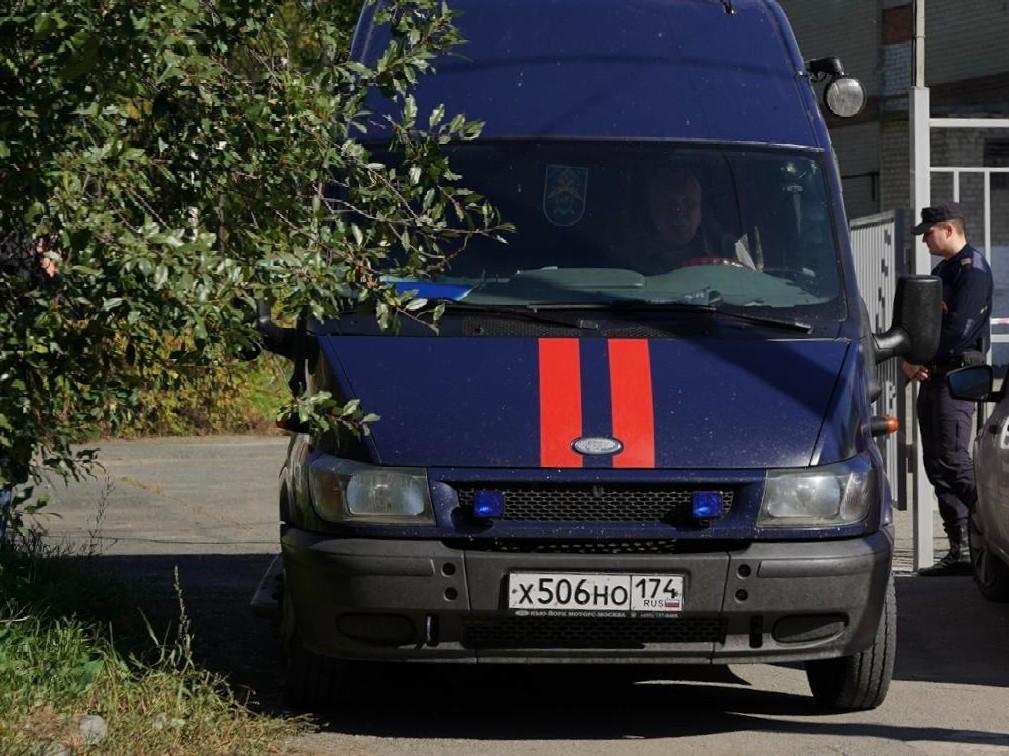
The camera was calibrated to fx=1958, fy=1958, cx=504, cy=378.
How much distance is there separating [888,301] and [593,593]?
15.6ft

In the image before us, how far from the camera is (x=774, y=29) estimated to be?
7.84 meters

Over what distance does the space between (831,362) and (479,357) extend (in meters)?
1.16

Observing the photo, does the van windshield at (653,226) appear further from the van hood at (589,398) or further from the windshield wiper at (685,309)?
the van hood at (589,398)

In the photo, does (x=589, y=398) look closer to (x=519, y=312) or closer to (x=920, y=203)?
(x=519, y=312)

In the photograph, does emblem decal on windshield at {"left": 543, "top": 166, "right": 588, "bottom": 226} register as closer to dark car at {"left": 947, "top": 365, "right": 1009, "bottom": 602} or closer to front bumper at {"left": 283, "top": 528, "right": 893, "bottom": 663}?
front bumper at {"left": 283, "top": 528, "right": 893, "bottom": 663}

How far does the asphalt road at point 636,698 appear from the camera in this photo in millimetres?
6199

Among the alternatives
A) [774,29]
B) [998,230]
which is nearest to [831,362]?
[774,29]

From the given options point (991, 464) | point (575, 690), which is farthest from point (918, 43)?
point (575, 690)

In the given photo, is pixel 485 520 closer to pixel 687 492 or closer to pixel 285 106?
pixel 687 492

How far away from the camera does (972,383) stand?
8.27 m

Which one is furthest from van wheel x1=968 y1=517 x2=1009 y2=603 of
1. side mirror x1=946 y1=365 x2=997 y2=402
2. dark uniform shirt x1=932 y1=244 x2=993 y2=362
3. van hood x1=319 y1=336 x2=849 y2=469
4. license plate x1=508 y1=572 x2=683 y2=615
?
license plate x1=508 y1=572 x2=683 y2=615

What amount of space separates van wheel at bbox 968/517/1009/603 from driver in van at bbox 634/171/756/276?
2432 millimetres

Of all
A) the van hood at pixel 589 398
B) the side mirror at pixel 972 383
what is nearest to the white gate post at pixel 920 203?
the side mirror at pixel 972 383

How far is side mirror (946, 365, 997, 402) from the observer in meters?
8.27
